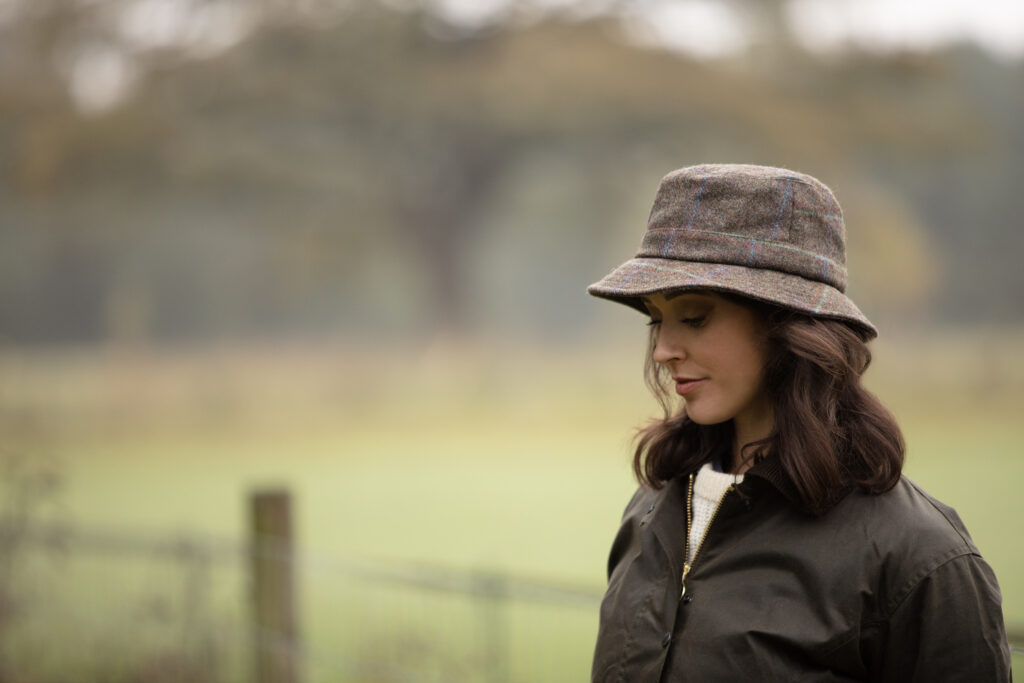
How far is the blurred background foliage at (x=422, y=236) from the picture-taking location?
9.99 meters

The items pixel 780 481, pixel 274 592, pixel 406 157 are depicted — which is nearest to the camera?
pixel 780 481

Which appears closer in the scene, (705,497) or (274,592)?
(705,497)

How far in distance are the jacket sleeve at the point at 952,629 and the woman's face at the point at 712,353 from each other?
1.04ft

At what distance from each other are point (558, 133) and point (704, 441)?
12.3 m

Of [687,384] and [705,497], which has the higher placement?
[687,384]

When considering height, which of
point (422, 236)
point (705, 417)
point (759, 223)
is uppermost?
point (422, 236)

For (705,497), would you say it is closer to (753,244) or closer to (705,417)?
(705,417)

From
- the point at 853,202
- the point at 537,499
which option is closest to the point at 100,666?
the point at 537,499

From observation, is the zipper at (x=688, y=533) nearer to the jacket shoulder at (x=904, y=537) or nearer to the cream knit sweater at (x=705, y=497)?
the cream knit sweater at (x=705, y=497)

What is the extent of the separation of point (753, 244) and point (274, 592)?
252 centimetres

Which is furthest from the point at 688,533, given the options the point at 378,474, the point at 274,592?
the point at 378,474

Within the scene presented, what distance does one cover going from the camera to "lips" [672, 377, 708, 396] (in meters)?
1.44

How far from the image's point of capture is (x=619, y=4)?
483 inches

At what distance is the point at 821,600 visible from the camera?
4.18ft
